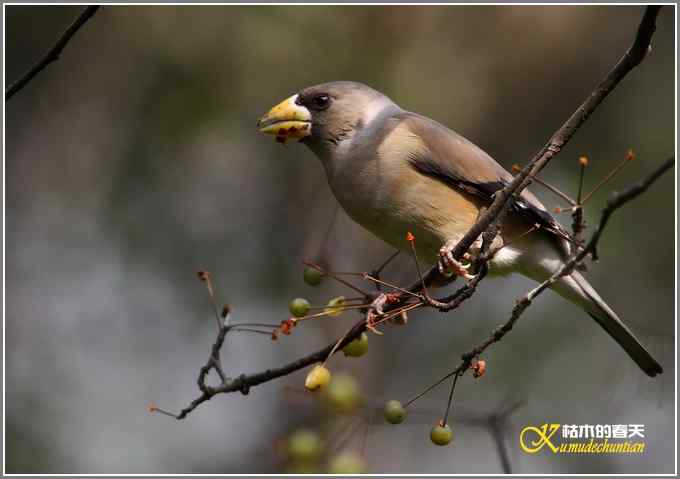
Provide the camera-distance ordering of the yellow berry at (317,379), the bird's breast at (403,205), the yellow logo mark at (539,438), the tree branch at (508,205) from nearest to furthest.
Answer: the tree branch at (508,205) < the yellow berry at (317,379) < the yellow logo mark at (539,438) < the bird's breast at (403,205)

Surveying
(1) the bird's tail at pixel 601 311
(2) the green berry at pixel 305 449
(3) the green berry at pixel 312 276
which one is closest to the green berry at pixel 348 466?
(2) the green berry at pixel 305 449

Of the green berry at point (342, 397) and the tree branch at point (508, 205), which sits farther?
the green berry at point (342, 397)

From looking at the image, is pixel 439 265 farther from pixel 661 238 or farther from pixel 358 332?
pixel 661 238

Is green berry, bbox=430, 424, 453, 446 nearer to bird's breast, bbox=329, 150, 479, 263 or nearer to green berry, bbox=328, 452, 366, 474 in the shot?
green berry, bbox=328, 452, 366, 474

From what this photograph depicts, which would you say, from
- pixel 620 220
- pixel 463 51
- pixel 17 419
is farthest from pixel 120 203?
pixel 620 220

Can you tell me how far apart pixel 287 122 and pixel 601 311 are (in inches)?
87.6

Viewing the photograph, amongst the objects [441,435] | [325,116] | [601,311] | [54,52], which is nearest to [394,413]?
[441,435]

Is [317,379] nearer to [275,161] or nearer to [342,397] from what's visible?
[342,397]

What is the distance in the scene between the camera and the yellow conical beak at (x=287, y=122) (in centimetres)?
476

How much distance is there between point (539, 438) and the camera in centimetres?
434

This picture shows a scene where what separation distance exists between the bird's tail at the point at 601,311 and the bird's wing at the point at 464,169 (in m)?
0.22

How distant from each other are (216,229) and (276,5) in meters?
2.76

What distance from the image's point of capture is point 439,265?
12.3 feet

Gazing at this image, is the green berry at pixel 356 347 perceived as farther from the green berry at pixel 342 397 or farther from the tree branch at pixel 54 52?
the tree branch at pixel 54 52
